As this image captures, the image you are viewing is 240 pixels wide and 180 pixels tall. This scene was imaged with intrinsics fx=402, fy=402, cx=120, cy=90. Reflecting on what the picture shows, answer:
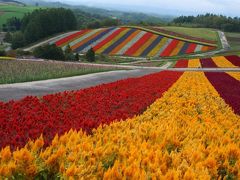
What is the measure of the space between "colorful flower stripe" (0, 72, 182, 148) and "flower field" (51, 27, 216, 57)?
59772 millimetres

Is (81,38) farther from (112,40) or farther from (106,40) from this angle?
(112,40)

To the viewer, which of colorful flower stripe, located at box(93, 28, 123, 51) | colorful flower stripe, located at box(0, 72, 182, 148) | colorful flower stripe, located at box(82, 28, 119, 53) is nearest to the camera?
colorful flower stripe, located at box(0, 72, 182, 148)

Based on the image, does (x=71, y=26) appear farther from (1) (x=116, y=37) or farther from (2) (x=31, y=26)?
(1) (x=116, y=37)

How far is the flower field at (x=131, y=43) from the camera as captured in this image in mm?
76000

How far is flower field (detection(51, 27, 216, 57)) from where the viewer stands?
76000 mm

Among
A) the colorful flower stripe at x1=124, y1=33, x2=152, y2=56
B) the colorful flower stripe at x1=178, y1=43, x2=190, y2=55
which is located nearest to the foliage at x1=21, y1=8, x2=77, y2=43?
the colorful flower stripe at x1=124, y1=33, x2=152, y2=56

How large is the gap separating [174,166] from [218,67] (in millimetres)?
48461

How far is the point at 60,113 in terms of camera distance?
35.3 feet

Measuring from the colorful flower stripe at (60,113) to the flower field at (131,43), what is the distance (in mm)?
59772

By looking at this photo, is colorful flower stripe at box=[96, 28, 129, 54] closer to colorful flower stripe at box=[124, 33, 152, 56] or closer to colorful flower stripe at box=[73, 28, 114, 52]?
colorful flower stripe at box=[73, 28, 114, 52]

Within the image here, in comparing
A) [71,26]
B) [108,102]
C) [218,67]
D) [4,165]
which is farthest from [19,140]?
[71,26]

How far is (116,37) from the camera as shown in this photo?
87625mm

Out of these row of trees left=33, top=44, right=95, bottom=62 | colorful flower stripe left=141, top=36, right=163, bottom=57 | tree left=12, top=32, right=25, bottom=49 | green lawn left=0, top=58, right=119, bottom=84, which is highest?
green lawn left=0, top=58, right=119, bottom=84

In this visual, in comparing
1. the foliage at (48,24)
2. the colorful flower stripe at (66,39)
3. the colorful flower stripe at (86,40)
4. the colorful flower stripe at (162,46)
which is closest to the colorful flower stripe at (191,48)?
the colorful flower stripe at (162,46)
